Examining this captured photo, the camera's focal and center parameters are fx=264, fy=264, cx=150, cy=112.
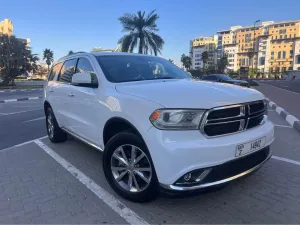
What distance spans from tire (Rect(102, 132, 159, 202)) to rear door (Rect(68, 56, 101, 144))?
1.73 ft

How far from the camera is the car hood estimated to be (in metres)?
2.55

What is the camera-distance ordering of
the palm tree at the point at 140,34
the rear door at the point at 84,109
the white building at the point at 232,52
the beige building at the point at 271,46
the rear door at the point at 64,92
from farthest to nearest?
the white building at the point at 232,52 < the beige building at the point at 271,46 < the palm tree at the point at 140,34 < the rear door at the point at 64,92 < the rear door at the point at 84,109

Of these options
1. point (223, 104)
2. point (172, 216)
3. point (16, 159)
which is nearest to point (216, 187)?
point (172, 216)

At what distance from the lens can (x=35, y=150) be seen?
521 cm

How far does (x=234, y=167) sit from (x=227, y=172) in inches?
4.1

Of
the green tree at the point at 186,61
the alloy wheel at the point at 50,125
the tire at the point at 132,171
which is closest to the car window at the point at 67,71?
the alloy wheel at the point at 50,125

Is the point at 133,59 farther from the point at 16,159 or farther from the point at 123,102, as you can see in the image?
the point at 16,159

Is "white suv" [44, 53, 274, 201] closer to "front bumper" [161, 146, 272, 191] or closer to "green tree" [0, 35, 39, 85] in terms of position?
"front bumper" [161, 146, 272, 191]

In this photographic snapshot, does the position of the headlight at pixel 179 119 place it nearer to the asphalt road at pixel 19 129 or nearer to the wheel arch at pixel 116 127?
the wheel arch at pixel 116 127

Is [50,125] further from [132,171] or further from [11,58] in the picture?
[11,58]

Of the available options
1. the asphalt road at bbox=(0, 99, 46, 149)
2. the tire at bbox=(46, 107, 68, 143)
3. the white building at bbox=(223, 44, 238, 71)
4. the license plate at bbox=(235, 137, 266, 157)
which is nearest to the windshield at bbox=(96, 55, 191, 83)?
the license plate at bbox=(235, 137, 266, 157)

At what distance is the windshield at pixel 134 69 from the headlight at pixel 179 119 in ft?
3.82

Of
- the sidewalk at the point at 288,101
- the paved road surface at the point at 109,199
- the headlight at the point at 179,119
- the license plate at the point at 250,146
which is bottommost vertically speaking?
the sidewalk at the point at 288,101

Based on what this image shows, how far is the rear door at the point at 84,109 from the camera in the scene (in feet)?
11.8
